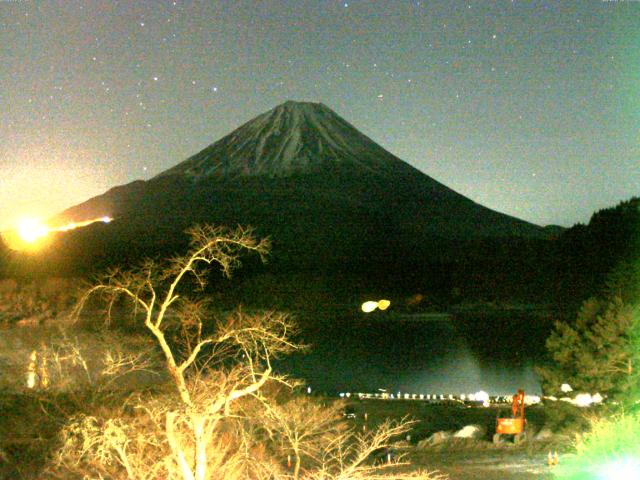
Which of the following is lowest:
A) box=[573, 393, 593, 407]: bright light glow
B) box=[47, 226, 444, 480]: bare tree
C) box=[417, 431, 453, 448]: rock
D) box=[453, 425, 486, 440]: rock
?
box=[453, 425, 486, 440]: rock

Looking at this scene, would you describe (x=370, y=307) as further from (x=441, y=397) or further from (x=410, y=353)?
(x=441, y=397)

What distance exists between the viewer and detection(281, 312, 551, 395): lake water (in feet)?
93.5

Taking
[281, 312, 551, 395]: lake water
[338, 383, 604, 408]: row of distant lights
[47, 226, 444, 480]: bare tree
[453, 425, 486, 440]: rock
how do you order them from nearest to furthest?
1. [47, 226, 444, 480]: bare tree
2. [453, 425, 486, 440]: rock
3. [338, 383, 604, 408]: row of distant lights
4. [281, 312, 551, 395]: lake water

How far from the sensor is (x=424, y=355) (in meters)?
38.1

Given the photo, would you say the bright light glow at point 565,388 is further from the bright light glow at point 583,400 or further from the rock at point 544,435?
the rock at point 544,435

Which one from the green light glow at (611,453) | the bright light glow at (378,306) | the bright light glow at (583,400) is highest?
the green light glow at (611,453)

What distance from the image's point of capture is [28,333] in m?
35.9

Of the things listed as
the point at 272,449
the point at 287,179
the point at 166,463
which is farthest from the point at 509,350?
the point at 287,179

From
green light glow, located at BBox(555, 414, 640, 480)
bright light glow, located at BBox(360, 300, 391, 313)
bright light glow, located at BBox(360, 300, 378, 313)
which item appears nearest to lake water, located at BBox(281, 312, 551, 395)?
bright light glow, located at BBox(360, 300, 378, 313)

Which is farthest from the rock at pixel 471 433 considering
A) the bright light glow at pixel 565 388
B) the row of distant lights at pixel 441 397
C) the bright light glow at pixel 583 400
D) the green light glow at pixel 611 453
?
the green light glow at pixel 611 453

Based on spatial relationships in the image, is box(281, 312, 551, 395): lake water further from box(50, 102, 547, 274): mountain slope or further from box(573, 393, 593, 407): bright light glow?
box(50, 102, 547, 274): mountain slope

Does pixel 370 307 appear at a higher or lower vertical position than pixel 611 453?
lower

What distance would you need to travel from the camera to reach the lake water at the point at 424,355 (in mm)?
28484

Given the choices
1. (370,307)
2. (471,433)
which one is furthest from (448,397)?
(370,307)
